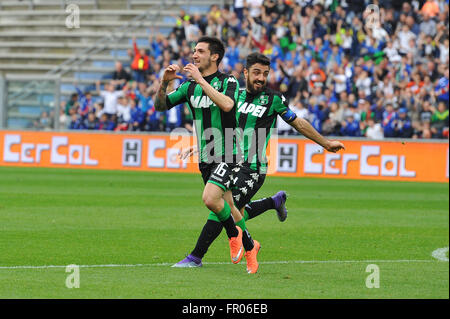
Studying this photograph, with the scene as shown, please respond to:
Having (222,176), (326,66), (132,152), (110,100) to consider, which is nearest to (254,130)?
(222,176)

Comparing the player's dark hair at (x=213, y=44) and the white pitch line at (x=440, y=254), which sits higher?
the player's dark hair at (x=213, y=44)

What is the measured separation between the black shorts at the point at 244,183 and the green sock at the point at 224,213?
0.23m

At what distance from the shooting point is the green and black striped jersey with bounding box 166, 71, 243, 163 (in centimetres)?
891

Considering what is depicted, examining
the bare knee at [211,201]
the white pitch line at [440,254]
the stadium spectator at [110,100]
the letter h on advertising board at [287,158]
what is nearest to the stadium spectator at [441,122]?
the letter h on advertising board at [287,158]

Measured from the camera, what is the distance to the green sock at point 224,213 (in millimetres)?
8688

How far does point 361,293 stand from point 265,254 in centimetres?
295

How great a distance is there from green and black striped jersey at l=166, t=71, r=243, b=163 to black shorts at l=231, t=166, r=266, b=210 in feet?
0.51

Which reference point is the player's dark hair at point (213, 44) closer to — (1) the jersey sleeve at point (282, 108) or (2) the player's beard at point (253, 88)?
(2) the player's beard at point (253, 88)

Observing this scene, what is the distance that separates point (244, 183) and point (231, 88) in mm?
962

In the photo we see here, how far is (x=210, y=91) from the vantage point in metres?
8.26

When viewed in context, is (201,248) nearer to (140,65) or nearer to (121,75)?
(140,65)

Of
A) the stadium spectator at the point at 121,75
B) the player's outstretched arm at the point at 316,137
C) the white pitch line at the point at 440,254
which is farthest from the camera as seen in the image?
the stadium spectator at the point at 121,75

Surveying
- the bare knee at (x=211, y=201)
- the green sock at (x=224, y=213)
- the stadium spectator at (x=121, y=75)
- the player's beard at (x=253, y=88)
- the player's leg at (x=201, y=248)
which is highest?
the stadium spectator at (x=121, y=75)

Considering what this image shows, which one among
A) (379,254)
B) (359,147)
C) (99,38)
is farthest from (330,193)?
(99,38)
